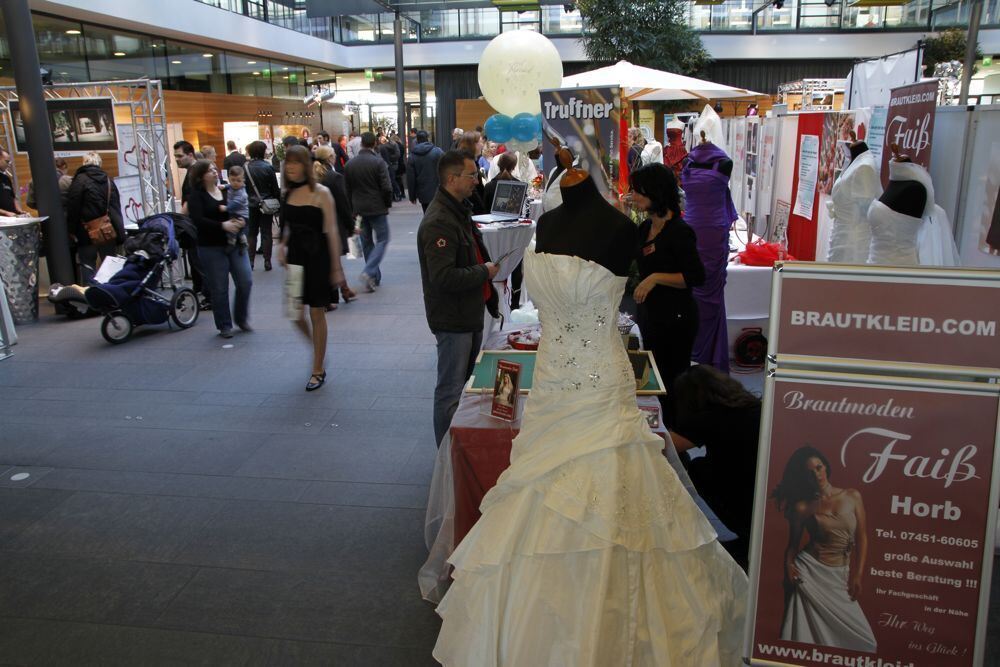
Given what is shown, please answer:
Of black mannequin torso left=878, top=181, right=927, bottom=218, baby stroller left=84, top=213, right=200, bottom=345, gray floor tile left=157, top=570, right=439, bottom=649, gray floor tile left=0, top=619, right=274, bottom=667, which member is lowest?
gray floor tile left=0, top=619, right=274, bottom=667

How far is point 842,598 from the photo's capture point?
1.93 m

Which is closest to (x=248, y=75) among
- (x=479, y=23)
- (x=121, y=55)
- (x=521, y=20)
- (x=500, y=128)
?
(x=121, y=55)

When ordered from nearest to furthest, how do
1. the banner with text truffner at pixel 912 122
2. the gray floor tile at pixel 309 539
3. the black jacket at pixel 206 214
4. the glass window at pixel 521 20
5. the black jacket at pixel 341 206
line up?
1. the gray floor tile at pixel 309 539
2. the banner with text truffner at pixel 912 122
3. the black jacket at pixel 206 214
4. the black jacket at pixel 341 206
5. the glass window at pixel 521 20

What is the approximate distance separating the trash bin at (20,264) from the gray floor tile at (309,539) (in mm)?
4701

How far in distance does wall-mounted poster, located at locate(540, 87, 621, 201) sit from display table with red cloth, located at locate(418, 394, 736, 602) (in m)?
3.18

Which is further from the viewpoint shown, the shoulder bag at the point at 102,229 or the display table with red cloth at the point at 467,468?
the shoulder bag at the point at 102,229

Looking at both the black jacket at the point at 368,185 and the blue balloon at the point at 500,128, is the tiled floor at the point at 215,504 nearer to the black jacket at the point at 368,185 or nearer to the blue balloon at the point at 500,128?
the black jacket at the point at 368,185

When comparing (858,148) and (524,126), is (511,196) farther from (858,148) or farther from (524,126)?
(524,126)

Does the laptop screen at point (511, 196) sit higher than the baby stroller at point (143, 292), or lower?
higher

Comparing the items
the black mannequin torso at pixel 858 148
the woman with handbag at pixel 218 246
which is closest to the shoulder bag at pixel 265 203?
the woman with handbag at pixel 218 246

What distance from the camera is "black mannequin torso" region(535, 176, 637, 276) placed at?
2312mm

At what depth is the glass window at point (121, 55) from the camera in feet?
41.8

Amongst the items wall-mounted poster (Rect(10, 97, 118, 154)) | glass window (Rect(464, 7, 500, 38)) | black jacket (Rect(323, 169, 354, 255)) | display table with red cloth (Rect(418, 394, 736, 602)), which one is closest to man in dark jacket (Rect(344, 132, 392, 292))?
Answer: black jacket (Rect(323, 169, 354, 255))

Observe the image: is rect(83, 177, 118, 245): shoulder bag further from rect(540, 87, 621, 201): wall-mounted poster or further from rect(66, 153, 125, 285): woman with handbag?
rect(540, 87, 621, 201): wall-mounted poster
